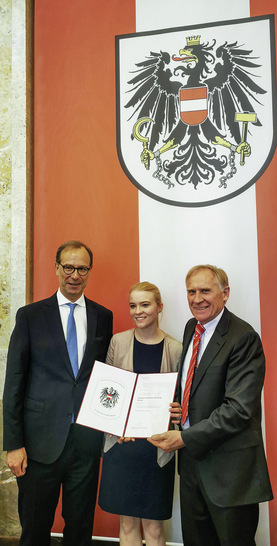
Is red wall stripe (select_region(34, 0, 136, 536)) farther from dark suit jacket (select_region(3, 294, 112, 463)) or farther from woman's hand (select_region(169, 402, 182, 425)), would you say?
woman's hand (select_region(169, 402, 182, 425))

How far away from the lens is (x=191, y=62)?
3.01 meters

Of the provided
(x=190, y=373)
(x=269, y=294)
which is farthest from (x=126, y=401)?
(x=269, y=294)

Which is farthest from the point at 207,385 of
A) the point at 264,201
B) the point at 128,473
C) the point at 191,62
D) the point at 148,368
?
the point at 191,62

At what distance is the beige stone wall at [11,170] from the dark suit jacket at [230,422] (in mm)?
1549

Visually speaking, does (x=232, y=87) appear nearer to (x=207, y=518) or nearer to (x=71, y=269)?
(x=71, y=269)

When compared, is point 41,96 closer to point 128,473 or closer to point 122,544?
point 128,473

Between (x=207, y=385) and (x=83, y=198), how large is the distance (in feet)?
5.37

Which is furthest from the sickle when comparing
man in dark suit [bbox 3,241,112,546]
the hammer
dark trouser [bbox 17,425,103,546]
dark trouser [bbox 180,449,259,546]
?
dark trouser [bbox 180,449,259,546]

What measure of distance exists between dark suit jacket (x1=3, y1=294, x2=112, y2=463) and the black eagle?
1.33m

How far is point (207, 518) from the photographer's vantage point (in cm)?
193

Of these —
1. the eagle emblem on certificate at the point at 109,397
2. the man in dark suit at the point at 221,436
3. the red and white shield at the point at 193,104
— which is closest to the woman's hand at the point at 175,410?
the man in dark suit at the point at 221,436

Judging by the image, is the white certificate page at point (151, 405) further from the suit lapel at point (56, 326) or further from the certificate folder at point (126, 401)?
the suit lapel at point (56, 326)

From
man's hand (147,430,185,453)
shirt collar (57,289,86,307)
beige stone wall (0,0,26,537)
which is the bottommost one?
man's hand (147,430,185,453)

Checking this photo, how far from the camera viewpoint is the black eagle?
293 cm
